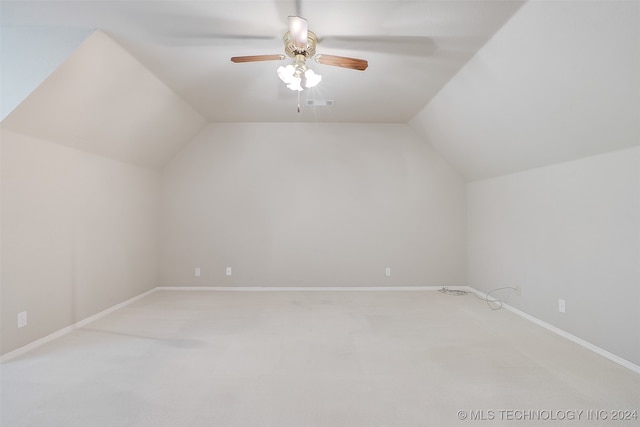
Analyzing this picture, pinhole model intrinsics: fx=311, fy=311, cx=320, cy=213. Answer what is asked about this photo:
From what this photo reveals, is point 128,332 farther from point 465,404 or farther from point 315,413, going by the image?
point 465,404

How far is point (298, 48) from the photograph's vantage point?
7.11ft

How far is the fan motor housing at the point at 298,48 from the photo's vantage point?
2197 mm

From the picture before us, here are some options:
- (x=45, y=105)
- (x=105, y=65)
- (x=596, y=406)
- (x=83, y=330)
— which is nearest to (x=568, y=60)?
(x=596, y=406)

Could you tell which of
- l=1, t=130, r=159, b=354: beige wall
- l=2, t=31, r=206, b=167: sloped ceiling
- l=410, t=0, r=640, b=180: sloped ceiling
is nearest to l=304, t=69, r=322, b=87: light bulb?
l=410, t=0, r=640, b=180: sloped ceiling

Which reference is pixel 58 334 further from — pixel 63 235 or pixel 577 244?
pixel 577 244

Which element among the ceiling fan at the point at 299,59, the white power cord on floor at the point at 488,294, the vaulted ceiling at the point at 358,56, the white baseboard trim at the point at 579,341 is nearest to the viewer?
the vaulted ceiling at the point at 358,56

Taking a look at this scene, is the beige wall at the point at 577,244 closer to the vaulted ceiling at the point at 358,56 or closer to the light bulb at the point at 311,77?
the vaulted ceiling at the point at 358,56

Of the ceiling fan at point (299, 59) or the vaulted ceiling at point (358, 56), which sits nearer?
the vaulted ceiling at point (358, 56)

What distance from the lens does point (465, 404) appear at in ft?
6.35

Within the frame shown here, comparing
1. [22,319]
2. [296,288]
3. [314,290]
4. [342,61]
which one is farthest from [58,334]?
[342,61]

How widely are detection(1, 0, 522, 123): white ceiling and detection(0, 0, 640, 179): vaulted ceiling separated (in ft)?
0.03

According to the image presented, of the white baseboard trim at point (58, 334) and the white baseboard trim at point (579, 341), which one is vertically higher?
the white baseboard trim at point (58, 334)

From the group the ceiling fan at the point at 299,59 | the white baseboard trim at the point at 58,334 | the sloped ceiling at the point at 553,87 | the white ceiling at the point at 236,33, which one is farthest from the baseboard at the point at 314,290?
the ceiling fan at the point at 299,59

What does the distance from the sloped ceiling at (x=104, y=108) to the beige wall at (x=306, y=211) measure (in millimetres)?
855
